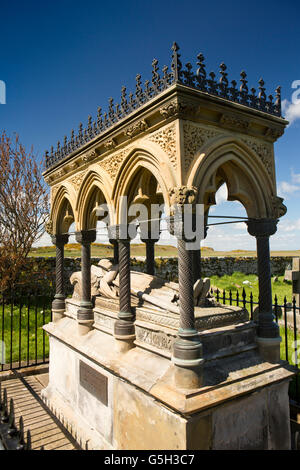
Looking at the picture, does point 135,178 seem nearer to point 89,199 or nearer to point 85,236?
point 89,199

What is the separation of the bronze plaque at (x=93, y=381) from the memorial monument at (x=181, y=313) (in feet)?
0.09

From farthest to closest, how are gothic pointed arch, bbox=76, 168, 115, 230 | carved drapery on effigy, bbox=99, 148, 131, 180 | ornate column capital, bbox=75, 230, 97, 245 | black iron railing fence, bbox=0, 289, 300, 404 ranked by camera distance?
black iron railing fence, bbox=0, 289, 300, 404 → ornate column capital, bbox=75, 230, 97, 245 → gothic pointed arch, bbox=76, 168, 115, 230 → carved drapery on effigy, bbox=99, 148, 131, 180

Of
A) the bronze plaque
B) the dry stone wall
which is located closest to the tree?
the dry stone wall

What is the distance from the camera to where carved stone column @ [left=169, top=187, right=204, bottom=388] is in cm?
341

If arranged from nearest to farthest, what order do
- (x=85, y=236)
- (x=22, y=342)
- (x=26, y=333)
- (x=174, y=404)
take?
(x=174, y=404) < (x=85, y=236) < (x=22, y=342) < (x=26, y=333)

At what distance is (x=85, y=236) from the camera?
612 cm

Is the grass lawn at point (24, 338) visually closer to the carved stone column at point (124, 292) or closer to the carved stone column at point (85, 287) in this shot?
the carved stone column at point (85, 287)

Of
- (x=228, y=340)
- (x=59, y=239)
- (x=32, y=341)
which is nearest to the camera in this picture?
(x=228, y=340)

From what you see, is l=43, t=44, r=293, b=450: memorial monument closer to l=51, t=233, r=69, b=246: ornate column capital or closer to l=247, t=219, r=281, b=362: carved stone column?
l=247, t=219, r=281, b=362: carved stone column

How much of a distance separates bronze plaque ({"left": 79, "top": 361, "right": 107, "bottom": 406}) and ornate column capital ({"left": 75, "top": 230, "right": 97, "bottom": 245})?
2.16 m

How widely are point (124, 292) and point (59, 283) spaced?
289 centimetres

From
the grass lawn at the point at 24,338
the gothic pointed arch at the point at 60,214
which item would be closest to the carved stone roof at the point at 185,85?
the gothic pointed arch at the point at 60,214

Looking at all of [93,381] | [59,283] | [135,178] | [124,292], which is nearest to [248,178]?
[135,178]

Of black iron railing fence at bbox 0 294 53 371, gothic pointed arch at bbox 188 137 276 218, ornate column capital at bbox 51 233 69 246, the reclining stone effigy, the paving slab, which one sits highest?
gothic pointed arch at bbox 188 137 276 218
